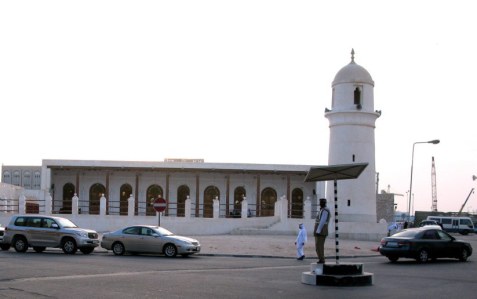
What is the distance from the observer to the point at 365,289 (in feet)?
49.0

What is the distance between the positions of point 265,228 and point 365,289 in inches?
1152


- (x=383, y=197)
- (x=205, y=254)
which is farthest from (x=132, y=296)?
(x=383, y=197)

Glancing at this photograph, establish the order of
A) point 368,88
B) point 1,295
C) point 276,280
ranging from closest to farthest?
1. point 1,295
2. point 276,280
3. point 368,88

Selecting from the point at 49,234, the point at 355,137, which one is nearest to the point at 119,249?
the point at 49,234

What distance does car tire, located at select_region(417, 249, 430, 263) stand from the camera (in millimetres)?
24688

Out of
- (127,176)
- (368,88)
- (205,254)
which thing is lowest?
(205,254)

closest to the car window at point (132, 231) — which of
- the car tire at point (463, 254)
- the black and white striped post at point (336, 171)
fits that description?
the black and white striped post at point (336, 171)

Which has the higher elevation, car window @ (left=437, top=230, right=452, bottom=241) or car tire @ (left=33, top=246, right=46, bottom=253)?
car window @ (left=437, top=230, right=452, bottom=241)

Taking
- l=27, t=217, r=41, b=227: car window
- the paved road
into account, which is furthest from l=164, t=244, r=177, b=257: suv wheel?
l=27, t=217, r=41, b=227: car window

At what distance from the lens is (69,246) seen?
27.0 m

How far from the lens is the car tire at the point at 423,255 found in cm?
2469

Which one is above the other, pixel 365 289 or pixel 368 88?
pixel 368 88

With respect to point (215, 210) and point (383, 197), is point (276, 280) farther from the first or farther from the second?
point (383, 197)

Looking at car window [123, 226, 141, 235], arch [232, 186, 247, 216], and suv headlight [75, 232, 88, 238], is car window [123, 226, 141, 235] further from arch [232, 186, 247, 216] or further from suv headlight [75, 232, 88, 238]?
arch [232, 186, 247, 216]
